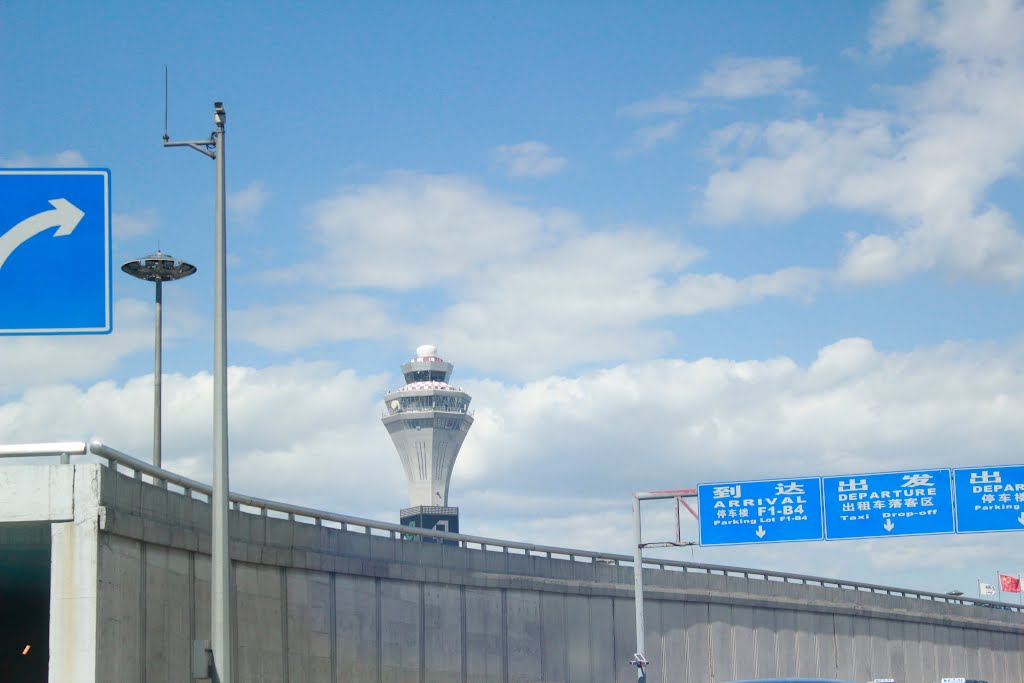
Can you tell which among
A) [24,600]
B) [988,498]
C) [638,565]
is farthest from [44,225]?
[988,498]

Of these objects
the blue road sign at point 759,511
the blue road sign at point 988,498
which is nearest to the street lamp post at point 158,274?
the blue road sign at point 759,511

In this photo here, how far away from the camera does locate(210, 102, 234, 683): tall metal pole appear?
1716 cm

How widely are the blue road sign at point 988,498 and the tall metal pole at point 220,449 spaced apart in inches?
1214

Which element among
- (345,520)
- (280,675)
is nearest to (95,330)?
(280,675)

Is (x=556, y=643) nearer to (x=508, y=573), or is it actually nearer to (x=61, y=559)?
(x=508, y=573)

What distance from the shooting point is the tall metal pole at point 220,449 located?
1716 cm

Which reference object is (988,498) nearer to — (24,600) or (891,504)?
(891,504)

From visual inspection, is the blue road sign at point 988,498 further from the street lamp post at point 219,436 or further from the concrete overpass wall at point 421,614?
the street lamp post at point 219,436

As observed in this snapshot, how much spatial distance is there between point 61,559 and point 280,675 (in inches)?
392

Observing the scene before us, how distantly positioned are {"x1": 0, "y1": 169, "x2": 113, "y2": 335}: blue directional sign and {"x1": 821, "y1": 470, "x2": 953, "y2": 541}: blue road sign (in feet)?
106

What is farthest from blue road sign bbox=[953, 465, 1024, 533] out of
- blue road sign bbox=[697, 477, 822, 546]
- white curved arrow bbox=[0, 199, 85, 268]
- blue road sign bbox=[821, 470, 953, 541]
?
white curved arrow bbox=[0, 199, 85, 268]

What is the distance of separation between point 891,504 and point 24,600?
83.9 ft

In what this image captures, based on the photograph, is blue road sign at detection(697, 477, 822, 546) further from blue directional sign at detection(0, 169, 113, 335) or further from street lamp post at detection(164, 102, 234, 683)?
blue directional sign at detection(0, 169, 113, 335)

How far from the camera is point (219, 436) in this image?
57.9 feet
